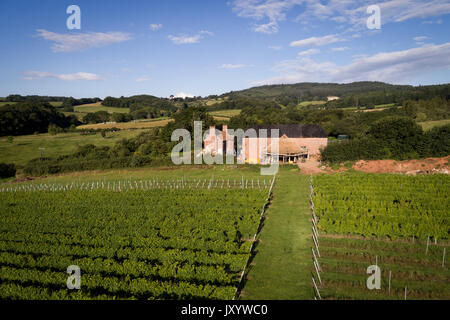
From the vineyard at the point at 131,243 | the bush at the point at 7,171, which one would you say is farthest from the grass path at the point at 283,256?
the bush at the point at 7,171

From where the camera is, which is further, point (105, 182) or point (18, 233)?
point (105, 182)

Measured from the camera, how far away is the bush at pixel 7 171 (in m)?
43.6

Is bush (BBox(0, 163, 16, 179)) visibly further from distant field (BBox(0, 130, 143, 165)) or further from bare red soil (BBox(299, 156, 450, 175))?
bare red soil (BBox(299, 156, 450, 175))

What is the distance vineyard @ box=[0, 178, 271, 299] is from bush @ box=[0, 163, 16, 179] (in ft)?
70.1

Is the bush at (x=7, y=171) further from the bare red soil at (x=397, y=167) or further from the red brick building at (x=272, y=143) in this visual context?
the bare red soil at (x=397, y=167)

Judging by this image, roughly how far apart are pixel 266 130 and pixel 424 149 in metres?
21.7

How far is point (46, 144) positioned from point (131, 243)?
56400mm

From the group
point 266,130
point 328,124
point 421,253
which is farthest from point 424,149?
point 328,124

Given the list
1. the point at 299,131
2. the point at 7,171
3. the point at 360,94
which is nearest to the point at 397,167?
the point at 299,131

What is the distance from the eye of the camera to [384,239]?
52.5ft

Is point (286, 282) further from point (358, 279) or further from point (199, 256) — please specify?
point (199, 256)

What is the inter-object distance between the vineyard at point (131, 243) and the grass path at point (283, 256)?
891mm

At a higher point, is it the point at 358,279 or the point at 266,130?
the point at 266,130

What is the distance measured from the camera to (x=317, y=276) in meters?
12.8
